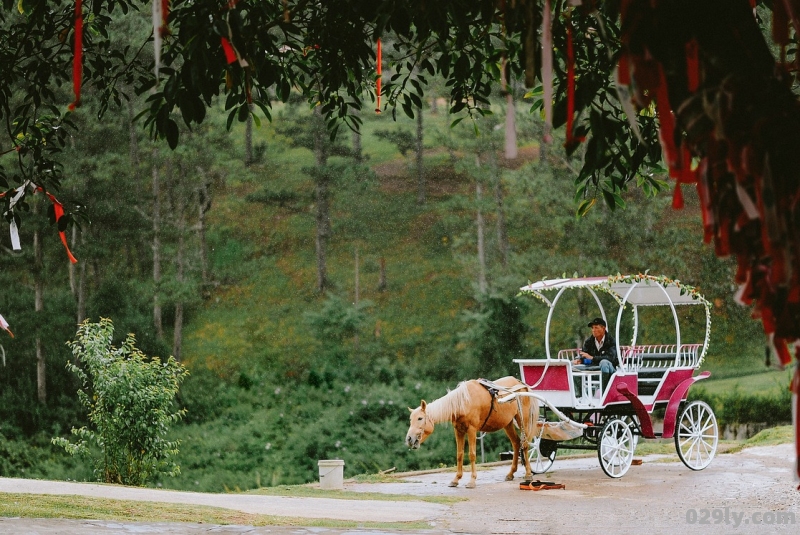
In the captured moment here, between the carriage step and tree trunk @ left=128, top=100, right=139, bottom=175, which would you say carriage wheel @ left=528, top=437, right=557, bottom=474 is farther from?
tree trunk @ left=128, top=100, right=139, bottom=175

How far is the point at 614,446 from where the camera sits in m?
10.7

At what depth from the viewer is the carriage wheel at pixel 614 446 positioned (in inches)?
412

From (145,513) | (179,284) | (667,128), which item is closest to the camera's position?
(667,128)

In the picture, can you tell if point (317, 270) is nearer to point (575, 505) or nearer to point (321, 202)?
point (321, 202)

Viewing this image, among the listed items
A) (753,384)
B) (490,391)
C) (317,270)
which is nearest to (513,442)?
(490,391)

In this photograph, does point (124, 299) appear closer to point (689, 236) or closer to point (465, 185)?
point (465, 185)

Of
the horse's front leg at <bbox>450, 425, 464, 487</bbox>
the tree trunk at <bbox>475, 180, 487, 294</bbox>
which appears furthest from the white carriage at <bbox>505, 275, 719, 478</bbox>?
the tree trunk at <bbox>475, 180, 487, 294</bbox>

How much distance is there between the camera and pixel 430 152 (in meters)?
23.1

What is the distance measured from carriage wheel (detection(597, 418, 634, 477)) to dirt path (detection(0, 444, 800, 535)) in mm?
145

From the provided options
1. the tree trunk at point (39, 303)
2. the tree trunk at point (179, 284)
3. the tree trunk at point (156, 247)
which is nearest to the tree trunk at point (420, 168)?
the tree trunk at point (179, 284)

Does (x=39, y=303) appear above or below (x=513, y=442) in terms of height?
above

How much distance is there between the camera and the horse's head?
31.8 ft

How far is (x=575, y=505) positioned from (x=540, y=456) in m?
2.63

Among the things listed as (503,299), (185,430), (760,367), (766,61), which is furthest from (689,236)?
(766,61)
